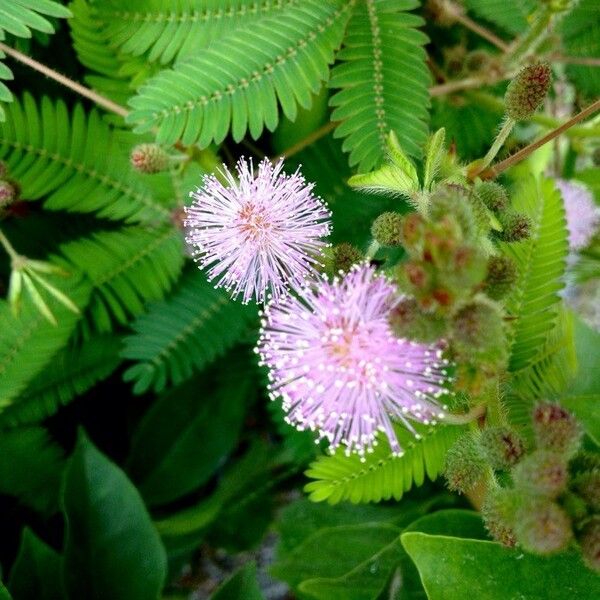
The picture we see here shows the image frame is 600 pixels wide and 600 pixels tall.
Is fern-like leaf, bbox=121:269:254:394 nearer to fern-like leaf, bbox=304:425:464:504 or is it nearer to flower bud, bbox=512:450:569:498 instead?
fern-like leaf, bbox=304:425:464:504

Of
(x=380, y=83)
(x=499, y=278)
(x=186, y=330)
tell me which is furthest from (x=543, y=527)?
(x=186, y=330)

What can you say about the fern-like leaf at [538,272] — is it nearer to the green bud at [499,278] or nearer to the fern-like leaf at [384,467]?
the fern-like leaf at [384,467]

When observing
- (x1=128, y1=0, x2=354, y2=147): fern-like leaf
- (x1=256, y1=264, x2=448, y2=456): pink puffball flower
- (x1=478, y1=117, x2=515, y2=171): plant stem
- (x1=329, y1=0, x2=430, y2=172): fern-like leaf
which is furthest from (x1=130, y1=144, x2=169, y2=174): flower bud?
(x1=478, y1=117, x2=515, y2=171): plant stem

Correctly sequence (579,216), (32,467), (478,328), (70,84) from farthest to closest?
(32,467) < (579,216) < (70,84) < (478,328)

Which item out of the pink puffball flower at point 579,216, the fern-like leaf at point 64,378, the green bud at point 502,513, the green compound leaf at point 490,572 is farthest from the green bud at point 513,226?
the fern-like leaf at point 64,378

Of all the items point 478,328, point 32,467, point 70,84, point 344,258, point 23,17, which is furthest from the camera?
point 32,467

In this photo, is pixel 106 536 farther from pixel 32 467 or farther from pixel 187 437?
pixel 187 437
